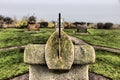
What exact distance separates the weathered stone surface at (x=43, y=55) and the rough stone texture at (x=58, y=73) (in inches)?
9.0

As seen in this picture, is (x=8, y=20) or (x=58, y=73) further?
(x=8, y=20)

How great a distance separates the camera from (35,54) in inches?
301

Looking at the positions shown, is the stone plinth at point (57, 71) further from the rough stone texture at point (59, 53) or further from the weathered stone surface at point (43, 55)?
the rough stone texture at point (59, 53)

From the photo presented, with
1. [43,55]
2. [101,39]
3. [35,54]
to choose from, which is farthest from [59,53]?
[101,39]

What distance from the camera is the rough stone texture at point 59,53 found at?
7.36 meters

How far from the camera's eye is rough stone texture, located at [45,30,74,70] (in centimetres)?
736

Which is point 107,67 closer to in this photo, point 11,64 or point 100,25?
point 11,64

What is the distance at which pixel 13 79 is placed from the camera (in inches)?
440

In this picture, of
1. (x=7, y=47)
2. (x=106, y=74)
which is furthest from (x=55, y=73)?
(x=7, y=47)

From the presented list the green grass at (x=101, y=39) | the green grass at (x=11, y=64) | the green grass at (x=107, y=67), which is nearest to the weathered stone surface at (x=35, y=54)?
the green grass at (x=11, y=64)

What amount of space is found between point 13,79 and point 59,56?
14.2ft

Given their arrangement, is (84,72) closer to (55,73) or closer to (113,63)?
(55,73)

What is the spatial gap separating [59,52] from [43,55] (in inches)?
18.2

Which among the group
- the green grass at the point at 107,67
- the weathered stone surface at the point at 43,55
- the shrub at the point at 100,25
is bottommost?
the green grass at the point at 107,67
